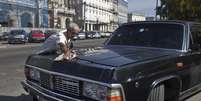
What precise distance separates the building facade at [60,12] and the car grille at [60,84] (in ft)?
209

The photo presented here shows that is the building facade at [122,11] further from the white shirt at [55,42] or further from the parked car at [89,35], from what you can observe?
the white shirt at [55,42]

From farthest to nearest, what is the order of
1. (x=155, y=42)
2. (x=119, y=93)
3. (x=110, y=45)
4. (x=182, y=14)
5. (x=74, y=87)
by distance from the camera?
(x=182, y=14) → (x=110, y=45) → (x=155, y=42) → (x=74, y=87) → (x=119, y=93)

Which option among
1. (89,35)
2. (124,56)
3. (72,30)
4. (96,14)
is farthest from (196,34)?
(96,14)

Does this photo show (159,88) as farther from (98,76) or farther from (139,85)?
(98,76)

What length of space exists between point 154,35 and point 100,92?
2.30 metres

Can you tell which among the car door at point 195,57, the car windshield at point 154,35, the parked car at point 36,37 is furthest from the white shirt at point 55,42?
the parked car at point 36,37

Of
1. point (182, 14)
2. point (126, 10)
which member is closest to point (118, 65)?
point (182, 14)

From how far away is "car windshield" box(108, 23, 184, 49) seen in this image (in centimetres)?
590

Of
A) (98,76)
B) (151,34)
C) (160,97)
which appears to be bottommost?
(160,97)

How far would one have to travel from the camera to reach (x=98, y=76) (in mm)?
4117

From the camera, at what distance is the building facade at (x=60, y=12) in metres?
73.4

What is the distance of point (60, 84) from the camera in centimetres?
465

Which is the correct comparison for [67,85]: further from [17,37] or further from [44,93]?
[17,37]

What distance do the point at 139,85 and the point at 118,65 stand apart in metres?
0.38
